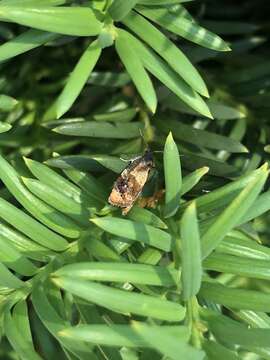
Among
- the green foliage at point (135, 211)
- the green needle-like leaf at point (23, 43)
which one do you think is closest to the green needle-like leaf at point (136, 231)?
the green foliage at point (135, 211)

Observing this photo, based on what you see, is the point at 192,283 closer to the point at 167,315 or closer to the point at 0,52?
the point at 167,315

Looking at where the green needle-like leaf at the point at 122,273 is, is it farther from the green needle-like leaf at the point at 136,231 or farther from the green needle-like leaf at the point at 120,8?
the green needle-like leaf at the point at 120,8

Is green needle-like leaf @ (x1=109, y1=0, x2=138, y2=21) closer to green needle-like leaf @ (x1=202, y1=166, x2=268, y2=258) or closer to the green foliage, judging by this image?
the green foliage

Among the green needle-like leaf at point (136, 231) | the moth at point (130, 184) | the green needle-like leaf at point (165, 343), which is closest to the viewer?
the green needle-like leaf at point (165, 343)

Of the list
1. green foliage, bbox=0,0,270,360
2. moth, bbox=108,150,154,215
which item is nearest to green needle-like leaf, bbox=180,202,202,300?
green foliage, bbox=0,0,270,360

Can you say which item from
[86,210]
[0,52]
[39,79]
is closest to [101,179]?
[86,210]

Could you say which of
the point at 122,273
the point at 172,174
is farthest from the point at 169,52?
the point at 122,273
